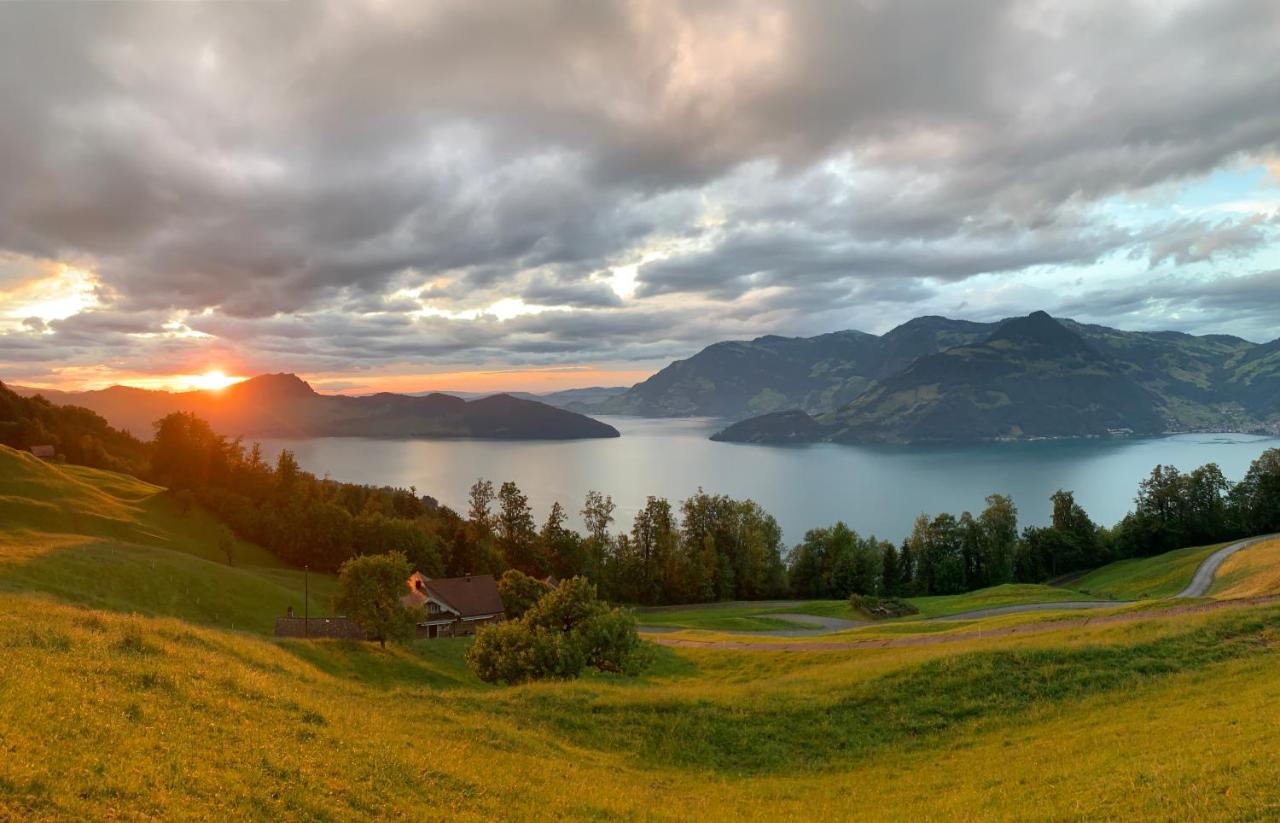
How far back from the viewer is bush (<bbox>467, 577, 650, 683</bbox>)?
3319 centimetres

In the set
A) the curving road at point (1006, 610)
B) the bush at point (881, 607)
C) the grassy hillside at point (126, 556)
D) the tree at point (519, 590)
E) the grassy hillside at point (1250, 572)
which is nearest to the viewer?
the grassy hillside at point (126, 556)

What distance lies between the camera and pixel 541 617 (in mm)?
36312

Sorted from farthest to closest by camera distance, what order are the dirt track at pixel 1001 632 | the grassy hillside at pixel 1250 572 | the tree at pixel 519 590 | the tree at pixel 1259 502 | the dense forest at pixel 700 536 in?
the tree at pixel 1259 502 → the dense forest at pixel 700 536 → the tree at pixel 519 590 → the grassy hillside at pixel 1250 572 → the dirt track at pixel 1001 632

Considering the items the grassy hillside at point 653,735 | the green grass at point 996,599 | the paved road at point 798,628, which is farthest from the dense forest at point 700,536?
the grassy hillside at point 653,735

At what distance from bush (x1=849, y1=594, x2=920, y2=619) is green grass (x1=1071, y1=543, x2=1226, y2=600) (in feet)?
63.0

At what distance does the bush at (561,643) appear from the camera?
3319 cm

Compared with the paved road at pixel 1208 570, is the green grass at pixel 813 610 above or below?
below

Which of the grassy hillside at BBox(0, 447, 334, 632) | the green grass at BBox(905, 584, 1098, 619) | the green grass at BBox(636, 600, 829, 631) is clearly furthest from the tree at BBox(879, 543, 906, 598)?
the grassy hillside at BBox(0, 447, 334, 632)

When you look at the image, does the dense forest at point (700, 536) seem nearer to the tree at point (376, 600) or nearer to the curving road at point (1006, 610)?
the curving road at point (1006, 610)

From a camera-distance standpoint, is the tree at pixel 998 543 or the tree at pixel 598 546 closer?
the tree at pixel 598 546

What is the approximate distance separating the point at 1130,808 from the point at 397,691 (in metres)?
23.0

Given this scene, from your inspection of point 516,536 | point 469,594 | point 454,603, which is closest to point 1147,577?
point 469,594

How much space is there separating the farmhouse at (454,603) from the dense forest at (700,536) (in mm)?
17816

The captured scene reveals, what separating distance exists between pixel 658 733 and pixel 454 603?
48.2 meters
